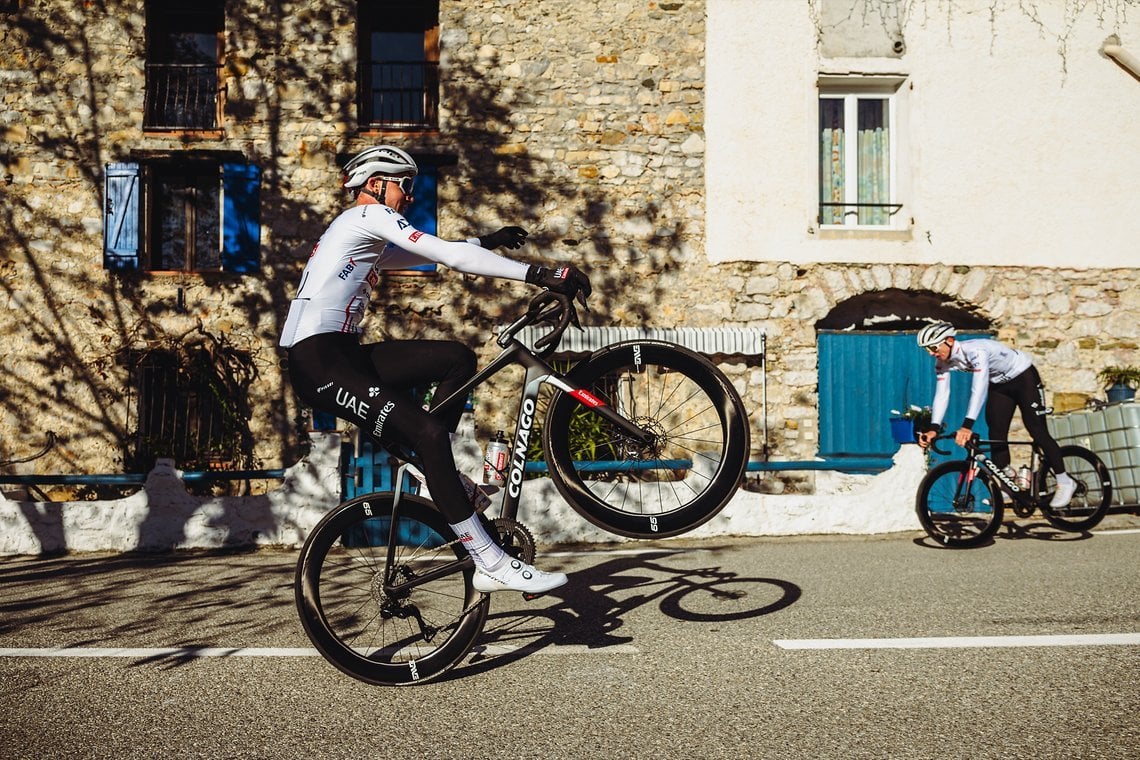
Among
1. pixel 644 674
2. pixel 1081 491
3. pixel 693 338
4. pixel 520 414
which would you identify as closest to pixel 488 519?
pixel 520 414

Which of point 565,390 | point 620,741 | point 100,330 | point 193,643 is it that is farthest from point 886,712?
point 100,330

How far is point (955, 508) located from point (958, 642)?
4.04m

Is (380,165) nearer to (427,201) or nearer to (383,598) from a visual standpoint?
(383,598)

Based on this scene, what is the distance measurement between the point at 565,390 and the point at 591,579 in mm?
2722

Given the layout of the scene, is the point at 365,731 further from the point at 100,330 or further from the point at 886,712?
the point at 100,330

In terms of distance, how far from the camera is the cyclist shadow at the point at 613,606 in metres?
4.31

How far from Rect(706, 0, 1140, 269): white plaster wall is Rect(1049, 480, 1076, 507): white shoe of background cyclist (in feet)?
17.4

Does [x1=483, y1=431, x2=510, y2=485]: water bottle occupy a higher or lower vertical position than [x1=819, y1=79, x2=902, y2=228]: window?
lower

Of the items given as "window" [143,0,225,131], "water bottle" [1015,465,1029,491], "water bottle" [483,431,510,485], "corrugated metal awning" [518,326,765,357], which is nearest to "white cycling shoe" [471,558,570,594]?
"water bottle" [483,431,510,485]

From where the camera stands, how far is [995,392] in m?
8.65

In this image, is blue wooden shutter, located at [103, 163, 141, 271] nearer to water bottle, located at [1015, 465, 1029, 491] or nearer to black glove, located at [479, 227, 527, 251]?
black glove, located at [479, 227, 527, 251]

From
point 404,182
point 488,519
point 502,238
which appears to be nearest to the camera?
point 488,519

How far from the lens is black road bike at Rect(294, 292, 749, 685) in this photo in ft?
12.1

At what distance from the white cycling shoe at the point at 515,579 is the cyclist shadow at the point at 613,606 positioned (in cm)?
→ 50
